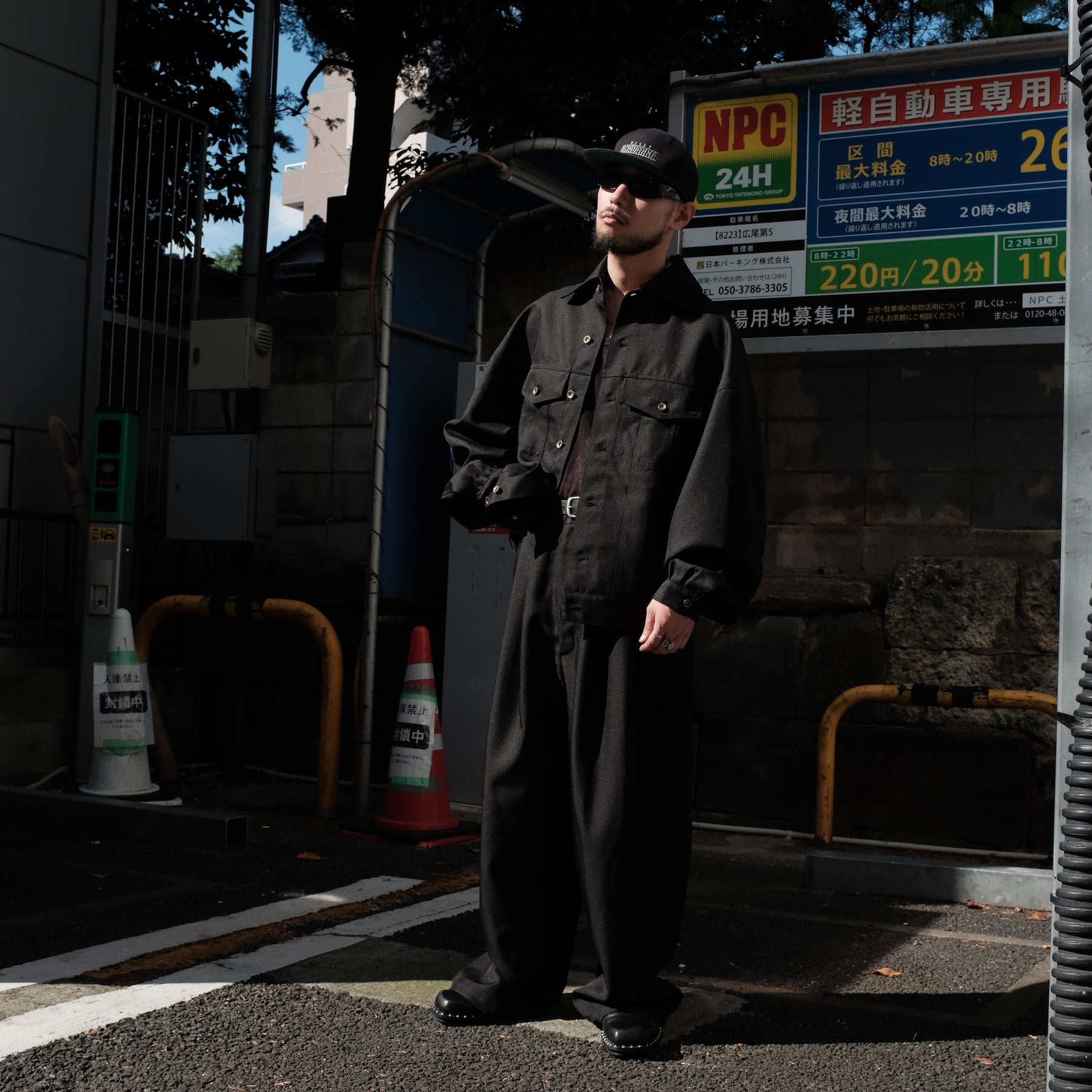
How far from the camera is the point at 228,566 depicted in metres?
7.34

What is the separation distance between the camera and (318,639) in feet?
20.4

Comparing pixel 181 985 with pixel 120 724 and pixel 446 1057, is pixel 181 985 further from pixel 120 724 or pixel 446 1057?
pixel 120 724

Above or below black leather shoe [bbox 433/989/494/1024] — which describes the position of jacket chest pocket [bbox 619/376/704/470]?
above

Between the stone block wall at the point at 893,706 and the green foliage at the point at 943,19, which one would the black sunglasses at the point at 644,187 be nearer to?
the stone block wall at the point at 893,706

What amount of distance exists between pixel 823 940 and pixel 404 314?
3.74 metres

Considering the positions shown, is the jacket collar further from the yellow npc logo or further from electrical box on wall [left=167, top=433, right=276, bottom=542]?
electrical box on wall [left=167, top=433, right=276, bottom=542]

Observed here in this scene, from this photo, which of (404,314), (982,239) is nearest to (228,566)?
(404,314)

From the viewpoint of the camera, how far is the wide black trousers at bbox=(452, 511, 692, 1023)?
9.51 feet

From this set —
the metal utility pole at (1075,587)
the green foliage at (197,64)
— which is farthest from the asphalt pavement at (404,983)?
the green foliage at (197,64)

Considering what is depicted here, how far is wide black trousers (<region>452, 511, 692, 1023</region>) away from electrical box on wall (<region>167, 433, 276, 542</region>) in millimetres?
3806

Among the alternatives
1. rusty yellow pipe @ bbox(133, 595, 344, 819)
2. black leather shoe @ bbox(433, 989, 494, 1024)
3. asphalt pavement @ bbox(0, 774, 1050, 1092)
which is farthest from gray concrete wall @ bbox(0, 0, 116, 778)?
black leather shoe @ bbox(433, 989, 494, 1024)

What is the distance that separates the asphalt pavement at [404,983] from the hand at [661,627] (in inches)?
35.3

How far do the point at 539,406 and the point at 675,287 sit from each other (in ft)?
1.42

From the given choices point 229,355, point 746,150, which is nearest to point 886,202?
point 746,150
